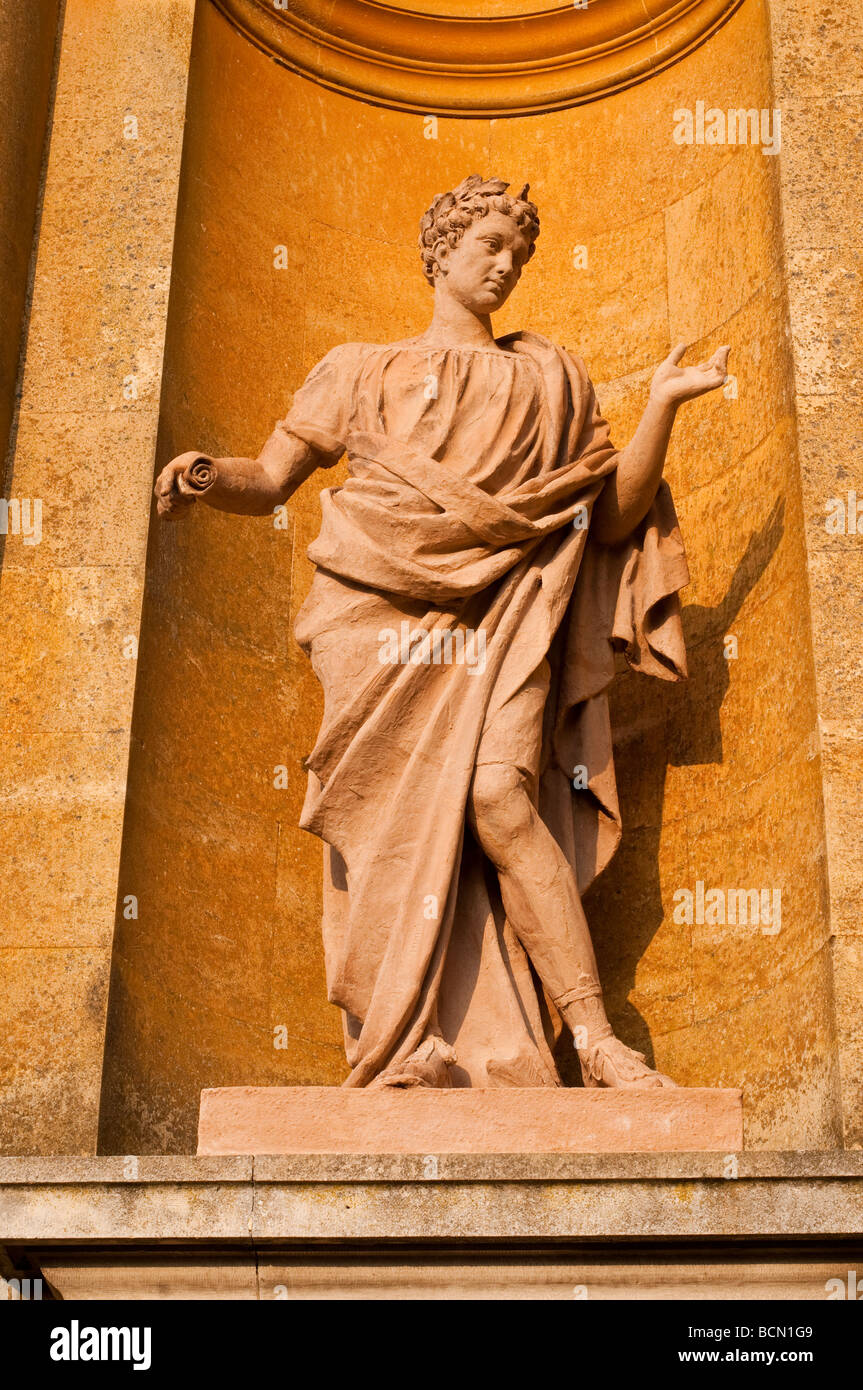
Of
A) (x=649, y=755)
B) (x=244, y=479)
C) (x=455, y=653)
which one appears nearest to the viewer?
(x=455, y=653)

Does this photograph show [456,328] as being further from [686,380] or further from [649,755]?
[649,755]

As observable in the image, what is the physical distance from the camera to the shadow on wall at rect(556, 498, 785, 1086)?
654 cm

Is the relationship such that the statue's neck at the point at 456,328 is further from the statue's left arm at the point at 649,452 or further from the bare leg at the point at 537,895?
the bare leg at the point at 537,895

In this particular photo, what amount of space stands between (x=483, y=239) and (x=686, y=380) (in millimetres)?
731

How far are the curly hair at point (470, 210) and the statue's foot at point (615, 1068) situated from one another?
85.4 inches

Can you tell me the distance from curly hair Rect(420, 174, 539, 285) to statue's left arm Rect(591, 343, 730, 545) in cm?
61

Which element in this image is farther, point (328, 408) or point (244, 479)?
point (328, 408)

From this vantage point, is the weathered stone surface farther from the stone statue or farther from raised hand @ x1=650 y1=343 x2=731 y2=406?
raised hand @ x1=650 y1=343 x2=731 y2=406

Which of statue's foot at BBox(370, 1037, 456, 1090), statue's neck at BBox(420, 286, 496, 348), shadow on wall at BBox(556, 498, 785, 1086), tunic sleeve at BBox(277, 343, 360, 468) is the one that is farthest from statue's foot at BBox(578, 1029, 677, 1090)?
statue's neck at BBox(420, 286, 496, 348)

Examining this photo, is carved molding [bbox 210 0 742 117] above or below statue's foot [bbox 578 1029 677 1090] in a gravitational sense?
above

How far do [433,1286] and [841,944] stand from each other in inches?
57.1

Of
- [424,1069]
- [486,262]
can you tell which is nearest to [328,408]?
[486,262]

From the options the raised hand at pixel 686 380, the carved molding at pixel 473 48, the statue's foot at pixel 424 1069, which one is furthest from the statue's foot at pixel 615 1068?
the carved molding at pixel 473 48

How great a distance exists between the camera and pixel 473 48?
7.98 metres
